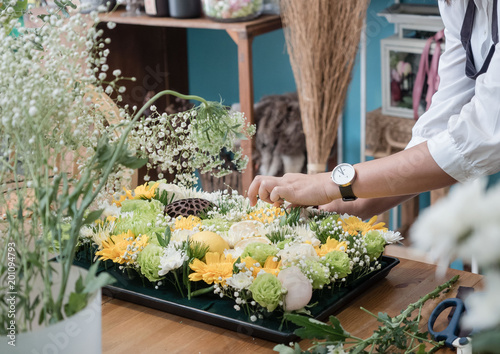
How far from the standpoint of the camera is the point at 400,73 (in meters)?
Answer: 2.59

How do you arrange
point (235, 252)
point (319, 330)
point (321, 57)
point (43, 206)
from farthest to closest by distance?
point (321, 57), point (235, 252), point (319, 330), point (43, 206)

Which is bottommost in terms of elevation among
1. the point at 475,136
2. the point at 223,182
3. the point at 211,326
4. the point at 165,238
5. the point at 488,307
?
the point at 223,182

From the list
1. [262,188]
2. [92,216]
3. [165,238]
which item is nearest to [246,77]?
[262,188]

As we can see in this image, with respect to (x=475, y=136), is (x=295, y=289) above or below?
below

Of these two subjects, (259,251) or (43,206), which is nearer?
(43,206)

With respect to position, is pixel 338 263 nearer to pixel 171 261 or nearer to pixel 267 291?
pixel 267 291

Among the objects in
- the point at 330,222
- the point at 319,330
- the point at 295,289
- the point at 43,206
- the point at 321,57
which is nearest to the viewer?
the point at 43,206

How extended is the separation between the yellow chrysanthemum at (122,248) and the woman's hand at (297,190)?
1.01 ft

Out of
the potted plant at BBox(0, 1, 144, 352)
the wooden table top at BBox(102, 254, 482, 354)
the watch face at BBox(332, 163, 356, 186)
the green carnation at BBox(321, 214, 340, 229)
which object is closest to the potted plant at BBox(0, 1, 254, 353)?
the potted plant at BBox(0, 1, 144, 352)

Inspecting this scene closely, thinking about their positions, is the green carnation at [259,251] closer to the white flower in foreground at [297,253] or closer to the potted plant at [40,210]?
the white flower in foreground at [297,253]

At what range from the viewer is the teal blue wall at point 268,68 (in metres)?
2.94

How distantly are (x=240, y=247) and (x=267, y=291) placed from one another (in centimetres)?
18

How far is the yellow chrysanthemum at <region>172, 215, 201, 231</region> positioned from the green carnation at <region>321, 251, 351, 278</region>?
275mm

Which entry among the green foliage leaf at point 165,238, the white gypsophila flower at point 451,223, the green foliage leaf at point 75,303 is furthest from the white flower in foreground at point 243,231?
the white gypsophila flower at point 451,223
